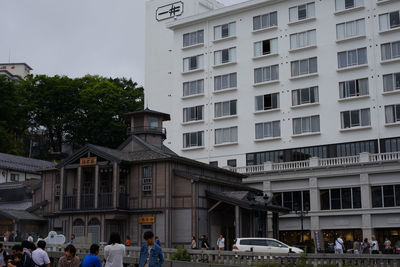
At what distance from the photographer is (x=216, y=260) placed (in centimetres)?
2922

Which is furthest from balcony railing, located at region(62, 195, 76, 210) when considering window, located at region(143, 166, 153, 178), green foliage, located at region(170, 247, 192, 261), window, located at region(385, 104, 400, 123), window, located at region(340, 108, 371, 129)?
window, located at region(385, 104, 400, 123)

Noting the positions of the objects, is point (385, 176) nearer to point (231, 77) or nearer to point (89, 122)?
point (231, 77)

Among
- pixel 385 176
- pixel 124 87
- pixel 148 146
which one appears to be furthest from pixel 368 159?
pixel 124 87

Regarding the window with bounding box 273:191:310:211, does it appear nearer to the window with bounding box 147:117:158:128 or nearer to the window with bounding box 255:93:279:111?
the window with bounding box 255:93:279:111

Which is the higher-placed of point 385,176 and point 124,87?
point 124,87

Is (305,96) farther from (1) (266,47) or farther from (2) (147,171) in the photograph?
(2) (147,171)

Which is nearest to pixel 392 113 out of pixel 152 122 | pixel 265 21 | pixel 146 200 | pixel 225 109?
pixel 265 21

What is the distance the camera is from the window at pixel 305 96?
6100cm

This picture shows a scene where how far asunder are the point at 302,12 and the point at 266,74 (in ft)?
26.6

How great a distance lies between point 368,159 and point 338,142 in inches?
183

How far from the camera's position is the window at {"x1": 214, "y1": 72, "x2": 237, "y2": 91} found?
66.6 m

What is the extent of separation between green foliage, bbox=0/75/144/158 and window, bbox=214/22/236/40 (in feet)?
70.6

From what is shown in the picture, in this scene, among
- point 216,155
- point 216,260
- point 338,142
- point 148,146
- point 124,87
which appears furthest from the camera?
point 124,87

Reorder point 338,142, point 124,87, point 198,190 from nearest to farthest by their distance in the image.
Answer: point 198,190
point 338,142
point 124,87
